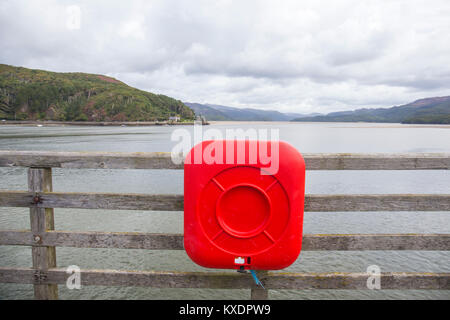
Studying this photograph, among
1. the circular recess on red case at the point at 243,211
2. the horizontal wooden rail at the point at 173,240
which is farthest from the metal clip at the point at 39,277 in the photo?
the circular recess on red case at the point at 243,211

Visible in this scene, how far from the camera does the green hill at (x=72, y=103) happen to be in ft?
417

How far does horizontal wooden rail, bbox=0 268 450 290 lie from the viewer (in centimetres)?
223

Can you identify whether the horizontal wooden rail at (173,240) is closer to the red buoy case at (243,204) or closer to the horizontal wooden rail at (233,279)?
the horizontal wooden rail at (233,279)

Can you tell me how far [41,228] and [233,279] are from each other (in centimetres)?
160

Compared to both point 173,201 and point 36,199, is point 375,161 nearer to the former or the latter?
point 173,201

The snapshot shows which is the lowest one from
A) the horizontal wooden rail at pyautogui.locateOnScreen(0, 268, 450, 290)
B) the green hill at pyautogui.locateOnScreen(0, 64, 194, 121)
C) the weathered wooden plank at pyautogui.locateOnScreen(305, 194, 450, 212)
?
the horizontal wooden rail at pyautogui.locateOnScreen(0, 268, 450, 290)

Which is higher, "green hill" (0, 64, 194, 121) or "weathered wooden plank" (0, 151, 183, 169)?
"green hill" (0, 64, 194, 121)

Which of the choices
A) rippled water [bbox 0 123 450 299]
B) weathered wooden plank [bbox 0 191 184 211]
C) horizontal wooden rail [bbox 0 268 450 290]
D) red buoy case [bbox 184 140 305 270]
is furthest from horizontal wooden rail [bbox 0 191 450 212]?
rippled water [bbox 0 123 450 299]

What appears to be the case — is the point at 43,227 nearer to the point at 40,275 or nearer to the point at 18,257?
the point at 40,275

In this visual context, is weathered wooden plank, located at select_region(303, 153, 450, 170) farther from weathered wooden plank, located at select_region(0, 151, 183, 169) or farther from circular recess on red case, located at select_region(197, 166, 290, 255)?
weathered wooden plank, located at select_region(0, 151, 183, 169)

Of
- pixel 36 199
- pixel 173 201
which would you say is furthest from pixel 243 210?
pixel 36 199

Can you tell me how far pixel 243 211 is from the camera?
5.98 ft

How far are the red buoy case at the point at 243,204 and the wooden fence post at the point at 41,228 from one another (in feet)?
4.06
